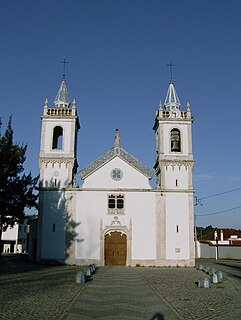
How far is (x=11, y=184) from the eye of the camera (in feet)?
95.2

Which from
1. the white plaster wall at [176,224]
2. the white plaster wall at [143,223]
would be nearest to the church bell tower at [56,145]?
the white plaster wall at [143,223]

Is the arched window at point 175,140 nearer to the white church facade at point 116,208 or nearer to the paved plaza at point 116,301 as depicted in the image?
the white church facade at point 116,208

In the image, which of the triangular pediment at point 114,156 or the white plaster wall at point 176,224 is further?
the triangular pediment at point 114,156

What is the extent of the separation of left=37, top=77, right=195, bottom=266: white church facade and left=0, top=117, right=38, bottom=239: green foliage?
13.0ft

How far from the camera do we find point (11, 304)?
12.6 meters

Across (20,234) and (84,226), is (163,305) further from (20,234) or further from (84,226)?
(20,234)

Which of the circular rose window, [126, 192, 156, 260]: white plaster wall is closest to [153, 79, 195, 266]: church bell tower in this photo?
[126, 192, 156, 260]: white plaster wall

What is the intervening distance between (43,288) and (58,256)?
646 inches

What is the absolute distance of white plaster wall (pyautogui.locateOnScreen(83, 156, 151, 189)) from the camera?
34.5m

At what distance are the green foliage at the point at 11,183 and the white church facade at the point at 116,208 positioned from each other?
3.95 m

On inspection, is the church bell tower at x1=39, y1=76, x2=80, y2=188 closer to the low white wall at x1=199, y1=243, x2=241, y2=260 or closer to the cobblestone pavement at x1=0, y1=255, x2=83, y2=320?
the cobblestone pavement at x1=0, y1=255, x2=83, y2=320

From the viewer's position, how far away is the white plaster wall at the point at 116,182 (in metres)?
34.5

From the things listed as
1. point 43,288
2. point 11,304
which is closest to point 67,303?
point 11,304

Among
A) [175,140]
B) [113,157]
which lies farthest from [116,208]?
[175,140]
